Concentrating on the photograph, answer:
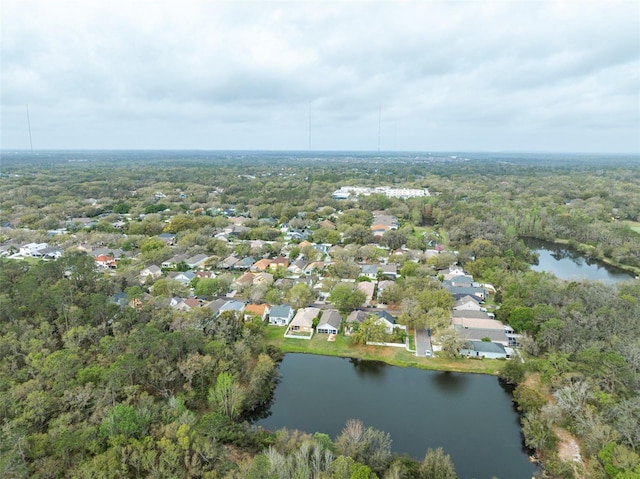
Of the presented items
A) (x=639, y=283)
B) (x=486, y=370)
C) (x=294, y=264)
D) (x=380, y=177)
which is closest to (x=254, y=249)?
(x=294, y=264)

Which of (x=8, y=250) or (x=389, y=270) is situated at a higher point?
(x=8, y=250)

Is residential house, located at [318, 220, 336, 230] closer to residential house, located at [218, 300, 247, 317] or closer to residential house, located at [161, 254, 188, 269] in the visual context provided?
residential house, located at [161, 254, 188, 269]

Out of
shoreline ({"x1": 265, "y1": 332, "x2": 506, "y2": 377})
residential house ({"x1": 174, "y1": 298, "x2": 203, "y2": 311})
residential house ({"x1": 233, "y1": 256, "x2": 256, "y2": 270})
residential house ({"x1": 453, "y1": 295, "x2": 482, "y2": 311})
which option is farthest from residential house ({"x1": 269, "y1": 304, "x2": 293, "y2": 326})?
residential house ({"x1": 453, "y1": 295, "x2": 482, "y2": 311})

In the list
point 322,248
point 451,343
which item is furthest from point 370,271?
point 451,343

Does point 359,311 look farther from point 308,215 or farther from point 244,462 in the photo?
point 308,215

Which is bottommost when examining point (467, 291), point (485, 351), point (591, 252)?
point (485, 351)

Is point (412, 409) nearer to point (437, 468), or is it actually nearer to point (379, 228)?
point (437, 468)
